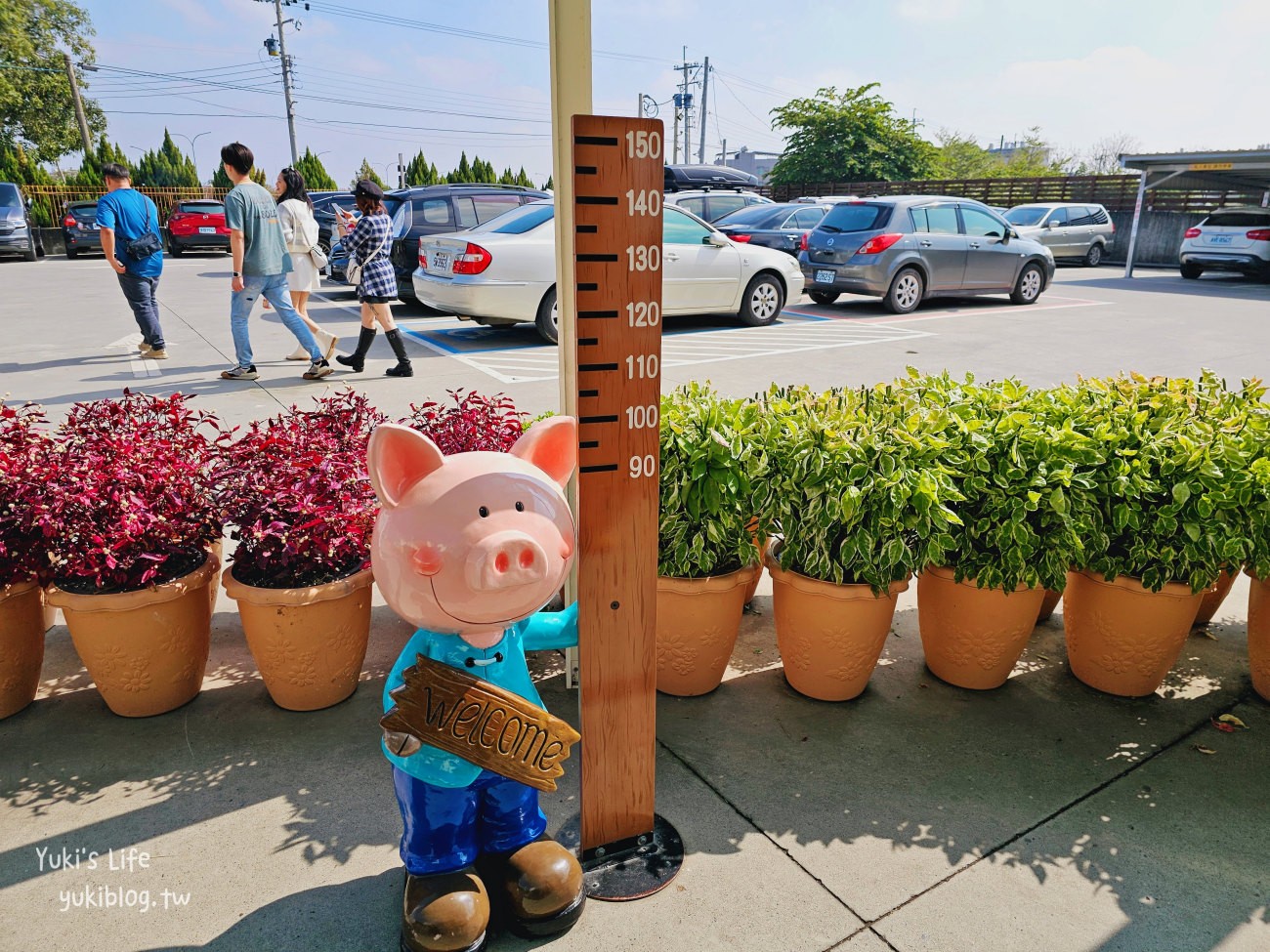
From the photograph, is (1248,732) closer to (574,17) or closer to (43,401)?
(574,17)

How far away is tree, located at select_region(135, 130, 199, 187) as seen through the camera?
37.2 meters

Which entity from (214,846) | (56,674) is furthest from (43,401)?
(214,846)

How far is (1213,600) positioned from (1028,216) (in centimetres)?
2048

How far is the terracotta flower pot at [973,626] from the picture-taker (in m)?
2.91

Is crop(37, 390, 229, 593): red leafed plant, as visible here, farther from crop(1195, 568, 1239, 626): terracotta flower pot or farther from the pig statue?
crop(1195, 568, 1239, 626): terracotta flower pot

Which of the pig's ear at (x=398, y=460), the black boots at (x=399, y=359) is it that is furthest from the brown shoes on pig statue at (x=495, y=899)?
the black boots at (x=399, y=359)

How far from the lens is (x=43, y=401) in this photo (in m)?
6.82

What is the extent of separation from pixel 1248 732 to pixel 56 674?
4.24 metres

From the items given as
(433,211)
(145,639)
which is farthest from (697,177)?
(145,639)

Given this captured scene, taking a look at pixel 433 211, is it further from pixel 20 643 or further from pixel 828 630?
pixel 828 630

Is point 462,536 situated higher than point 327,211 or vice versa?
point 327,211

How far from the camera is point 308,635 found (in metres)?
2.72

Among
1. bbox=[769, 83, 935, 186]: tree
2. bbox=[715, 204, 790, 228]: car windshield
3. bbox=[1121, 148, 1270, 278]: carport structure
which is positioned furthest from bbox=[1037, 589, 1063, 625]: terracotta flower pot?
bbox=[769, 83, 935, 186]: tree

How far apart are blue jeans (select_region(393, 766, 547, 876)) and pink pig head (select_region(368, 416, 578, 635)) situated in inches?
17.1
